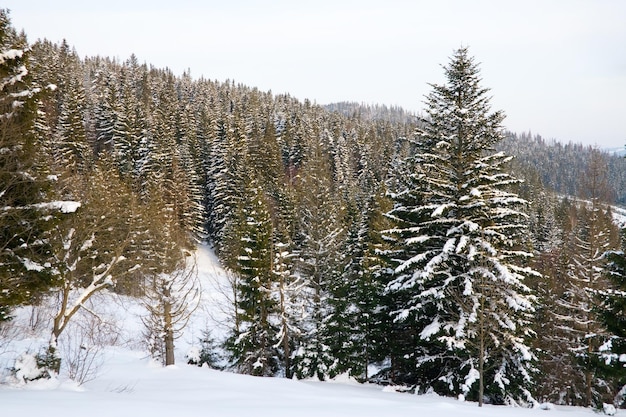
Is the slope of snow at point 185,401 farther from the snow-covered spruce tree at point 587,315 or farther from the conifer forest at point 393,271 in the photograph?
the snow-covered spruce tree at point 587,315

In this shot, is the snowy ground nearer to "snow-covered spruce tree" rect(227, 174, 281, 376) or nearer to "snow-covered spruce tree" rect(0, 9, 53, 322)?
"snow-covered spruce tree" rect(0, 9, 53, 322)

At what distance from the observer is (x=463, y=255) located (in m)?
15.8

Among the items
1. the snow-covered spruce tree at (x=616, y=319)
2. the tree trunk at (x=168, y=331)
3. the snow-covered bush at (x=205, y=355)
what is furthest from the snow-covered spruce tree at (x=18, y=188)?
the snow-covered spruce tree at (x=616, y=319)

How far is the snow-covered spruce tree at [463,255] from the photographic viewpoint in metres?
15.4

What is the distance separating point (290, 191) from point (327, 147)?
2989cm

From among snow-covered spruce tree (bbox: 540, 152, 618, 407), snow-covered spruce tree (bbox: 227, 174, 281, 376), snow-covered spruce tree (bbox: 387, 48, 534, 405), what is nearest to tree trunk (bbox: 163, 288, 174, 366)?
snow-covered spruce tree (bbox: 227, 174, 281, 376)

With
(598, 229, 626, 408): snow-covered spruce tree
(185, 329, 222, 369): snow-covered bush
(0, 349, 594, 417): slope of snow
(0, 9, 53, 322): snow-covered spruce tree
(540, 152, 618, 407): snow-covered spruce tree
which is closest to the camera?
Answer: (0, 349, 594, 417): slope of snow

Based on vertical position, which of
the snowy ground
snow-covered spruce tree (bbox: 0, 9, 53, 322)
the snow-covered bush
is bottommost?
the snow-covered bush

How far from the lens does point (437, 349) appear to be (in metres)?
17.6

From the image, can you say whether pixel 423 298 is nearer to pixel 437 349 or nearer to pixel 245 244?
pixel 437 349

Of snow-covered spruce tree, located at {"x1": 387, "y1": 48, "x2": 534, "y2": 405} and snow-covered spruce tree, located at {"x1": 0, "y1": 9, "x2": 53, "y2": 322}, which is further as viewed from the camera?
snow-covered spruce tree, located at {"x1": 387, "y1": 48, "x2": 534, "y2": 405}

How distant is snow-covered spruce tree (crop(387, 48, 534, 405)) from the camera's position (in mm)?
15430

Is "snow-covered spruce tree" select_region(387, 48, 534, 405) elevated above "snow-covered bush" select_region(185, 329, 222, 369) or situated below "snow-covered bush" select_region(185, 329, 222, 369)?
above

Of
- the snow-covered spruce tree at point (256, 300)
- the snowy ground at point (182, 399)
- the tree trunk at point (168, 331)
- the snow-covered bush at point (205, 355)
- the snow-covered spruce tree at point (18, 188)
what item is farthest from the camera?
the snow-covered bush at point (205, 355)
